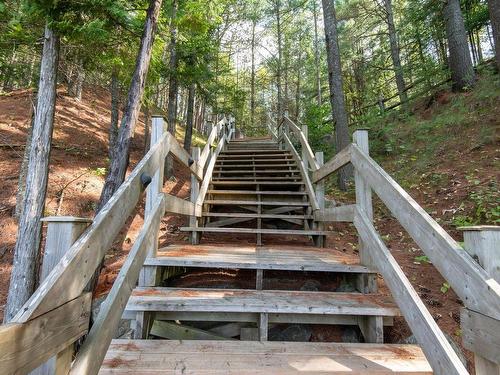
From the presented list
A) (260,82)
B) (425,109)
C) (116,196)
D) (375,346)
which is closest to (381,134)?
(425,109)

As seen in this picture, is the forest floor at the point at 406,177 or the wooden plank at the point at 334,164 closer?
the wooden plank at the point at 334,164

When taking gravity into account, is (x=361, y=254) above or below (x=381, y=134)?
below

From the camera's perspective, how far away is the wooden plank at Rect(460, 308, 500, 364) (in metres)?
1.27

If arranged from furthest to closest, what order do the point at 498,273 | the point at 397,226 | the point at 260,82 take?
the point at 260,82 < the point at 397,226 < the point at 498,273

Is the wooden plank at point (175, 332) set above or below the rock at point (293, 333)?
above

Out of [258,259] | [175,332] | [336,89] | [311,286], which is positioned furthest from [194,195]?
[336,89]

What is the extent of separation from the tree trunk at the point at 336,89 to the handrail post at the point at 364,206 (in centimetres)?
449

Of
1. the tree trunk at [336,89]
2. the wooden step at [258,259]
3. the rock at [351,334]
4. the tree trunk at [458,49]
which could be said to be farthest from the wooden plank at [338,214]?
the tree trunk at [458,49]

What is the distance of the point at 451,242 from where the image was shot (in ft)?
5.08

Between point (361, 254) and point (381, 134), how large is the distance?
697 centimetres

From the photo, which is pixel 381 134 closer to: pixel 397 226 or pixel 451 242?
pixel 397 226

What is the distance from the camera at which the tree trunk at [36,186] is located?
499 cm

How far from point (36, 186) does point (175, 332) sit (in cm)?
443

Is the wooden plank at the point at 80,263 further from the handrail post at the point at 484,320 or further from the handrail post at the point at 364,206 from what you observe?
the handrail post at the point at 364,206
